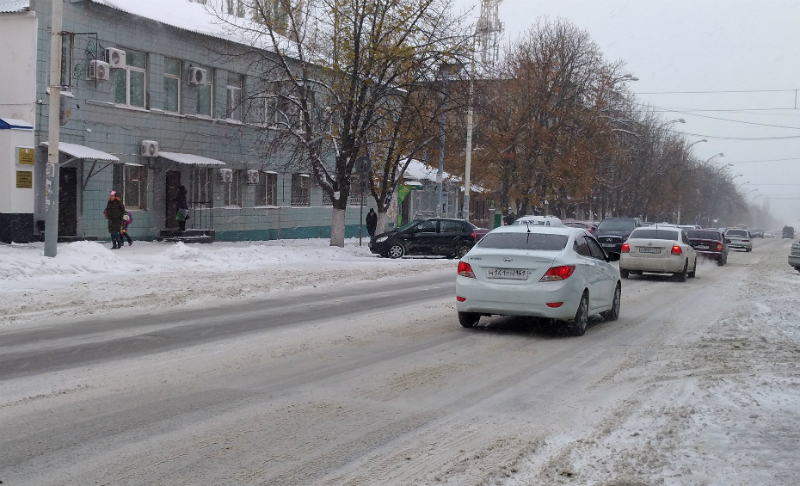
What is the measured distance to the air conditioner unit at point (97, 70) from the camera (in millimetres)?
26594

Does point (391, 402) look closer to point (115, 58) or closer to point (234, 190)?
point (115, 58)

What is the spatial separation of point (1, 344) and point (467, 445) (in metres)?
6.34


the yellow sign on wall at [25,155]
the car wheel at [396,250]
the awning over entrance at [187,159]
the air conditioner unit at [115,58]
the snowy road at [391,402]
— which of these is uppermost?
the air conditioner unit at [115,58]

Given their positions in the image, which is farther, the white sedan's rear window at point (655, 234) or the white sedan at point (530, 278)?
the white sedan's rear window at point (655, 234)

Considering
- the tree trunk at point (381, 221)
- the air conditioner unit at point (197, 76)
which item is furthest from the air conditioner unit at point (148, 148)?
the tree trunk at point (381, 221)

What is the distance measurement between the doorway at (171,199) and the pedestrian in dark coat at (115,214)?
606 cm

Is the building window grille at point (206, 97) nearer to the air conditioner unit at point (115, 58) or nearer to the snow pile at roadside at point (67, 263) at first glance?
the air conditioner unit at point (115, 58)

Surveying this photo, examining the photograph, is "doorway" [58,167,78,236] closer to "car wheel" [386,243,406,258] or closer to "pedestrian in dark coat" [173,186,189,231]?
"pedestrian in dark coat" [173,186,189,231]

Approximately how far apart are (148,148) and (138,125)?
2.89 ft

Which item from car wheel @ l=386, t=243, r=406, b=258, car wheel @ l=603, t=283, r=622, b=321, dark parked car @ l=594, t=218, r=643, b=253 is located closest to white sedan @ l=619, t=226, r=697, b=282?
car wheel @ l=386, t=243, r=406, b=258

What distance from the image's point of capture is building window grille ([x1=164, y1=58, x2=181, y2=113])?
3062 centimetres

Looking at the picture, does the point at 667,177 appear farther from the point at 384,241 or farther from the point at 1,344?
the point at 1,344

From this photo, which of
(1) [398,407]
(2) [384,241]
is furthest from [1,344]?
(2) [384,241]

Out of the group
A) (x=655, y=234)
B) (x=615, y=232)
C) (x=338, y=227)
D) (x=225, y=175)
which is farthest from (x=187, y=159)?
(x=615, y=232)
